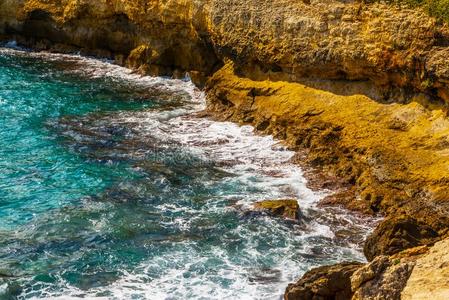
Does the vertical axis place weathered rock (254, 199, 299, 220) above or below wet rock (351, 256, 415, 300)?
below

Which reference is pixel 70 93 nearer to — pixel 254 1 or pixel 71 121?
pixel 71 121

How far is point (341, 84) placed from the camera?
3534 centimetres

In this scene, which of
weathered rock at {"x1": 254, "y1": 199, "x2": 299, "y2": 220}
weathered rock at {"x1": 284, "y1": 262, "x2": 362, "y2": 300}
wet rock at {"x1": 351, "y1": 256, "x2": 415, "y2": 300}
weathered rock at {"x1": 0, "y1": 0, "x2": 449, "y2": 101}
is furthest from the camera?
weathered rock at {"x1": 0, "y1": 0, "x2": 449, "y2": 101}

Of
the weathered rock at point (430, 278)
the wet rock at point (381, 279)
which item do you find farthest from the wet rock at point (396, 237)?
the wet rock at point (381, 279)

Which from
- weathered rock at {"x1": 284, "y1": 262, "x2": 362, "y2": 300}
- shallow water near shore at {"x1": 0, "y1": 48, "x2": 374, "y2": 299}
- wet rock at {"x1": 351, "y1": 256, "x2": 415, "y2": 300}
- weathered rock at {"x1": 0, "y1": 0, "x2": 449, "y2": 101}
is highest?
weathered rock at {"x1": 0, "y1": 0, "x2": 449, "y2": 101}

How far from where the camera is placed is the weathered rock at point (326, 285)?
19000 mm

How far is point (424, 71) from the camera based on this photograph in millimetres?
31484

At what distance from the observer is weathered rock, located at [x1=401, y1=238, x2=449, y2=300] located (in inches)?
663

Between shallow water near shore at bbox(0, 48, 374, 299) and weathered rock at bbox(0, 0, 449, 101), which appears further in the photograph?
weathered rock at bbox(0, 0, 449, 101)

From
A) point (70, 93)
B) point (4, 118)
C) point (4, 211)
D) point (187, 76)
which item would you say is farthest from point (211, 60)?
point (4, 211)

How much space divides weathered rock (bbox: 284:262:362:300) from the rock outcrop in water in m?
3.64

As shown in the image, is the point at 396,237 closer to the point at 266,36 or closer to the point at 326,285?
the point at 326,285

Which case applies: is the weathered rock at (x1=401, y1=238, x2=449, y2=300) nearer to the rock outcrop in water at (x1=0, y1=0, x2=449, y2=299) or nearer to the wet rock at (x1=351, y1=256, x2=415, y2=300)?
the wet rock at (x1=351, y1=256, x2=415, y2=300)

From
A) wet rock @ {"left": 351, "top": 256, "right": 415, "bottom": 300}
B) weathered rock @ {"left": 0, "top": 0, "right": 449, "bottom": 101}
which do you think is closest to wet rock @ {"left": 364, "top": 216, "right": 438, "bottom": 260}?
wet rock @ {"left": 351, "top": 256, "right": 415, "bottom": 300}
